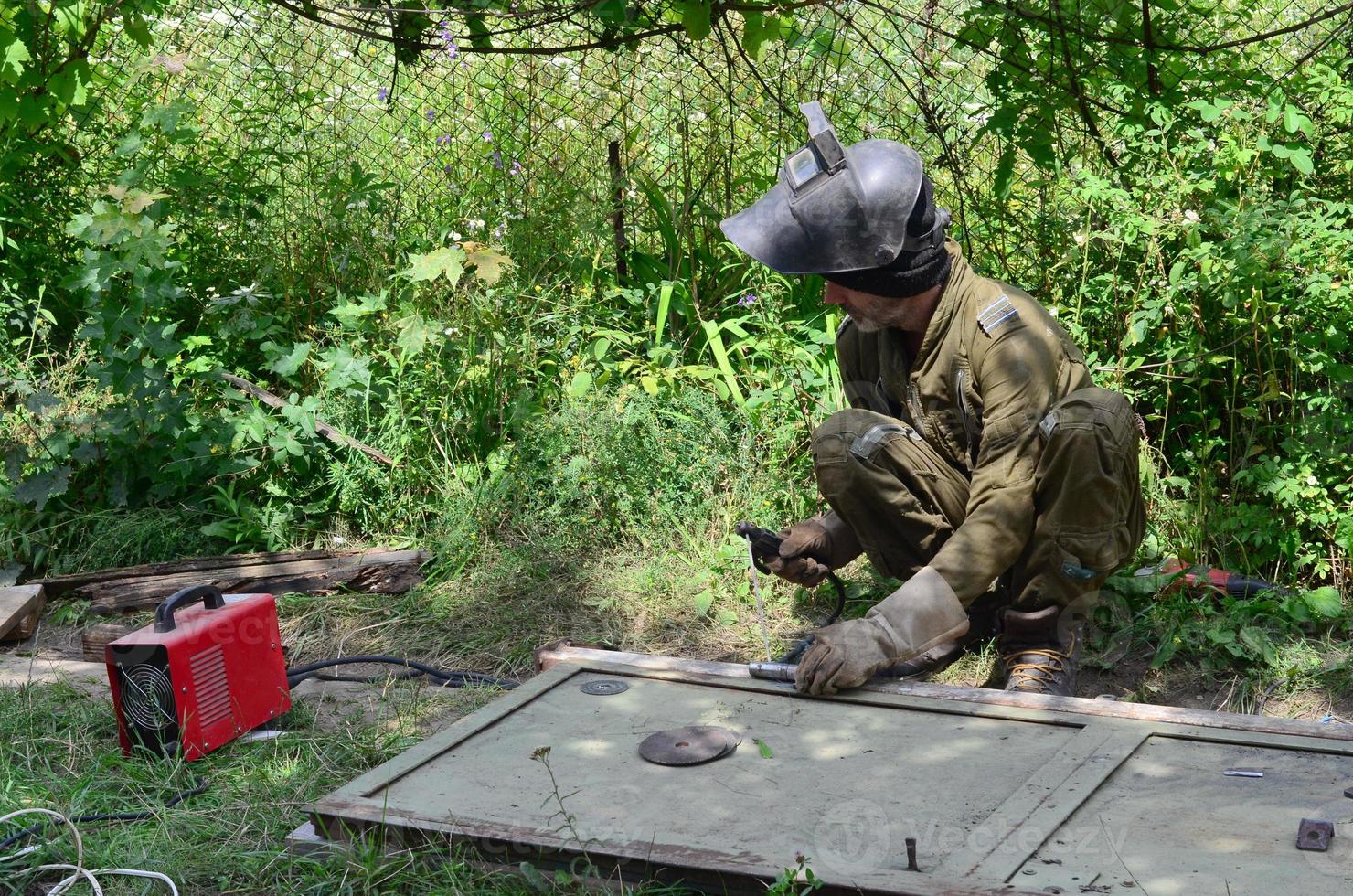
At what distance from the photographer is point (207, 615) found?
3.30 metres

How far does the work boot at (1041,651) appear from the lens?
351 cm

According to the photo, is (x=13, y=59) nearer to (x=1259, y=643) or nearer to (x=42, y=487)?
(x=42, y=487)

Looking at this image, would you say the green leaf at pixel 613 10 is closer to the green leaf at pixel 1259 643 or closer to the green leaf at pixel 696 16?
the green leaf at pixel 696 16

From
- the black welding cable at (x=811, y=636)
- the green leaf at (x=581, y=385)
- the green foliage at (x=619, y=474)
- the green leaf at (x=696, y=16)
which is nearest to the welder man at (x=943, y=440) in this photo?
the black welding cable at (x=811, y=636)

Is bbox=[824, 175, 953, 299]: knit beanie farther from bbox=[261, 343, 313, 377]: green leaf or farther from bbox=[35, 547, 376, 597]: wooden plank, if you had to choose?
bbox=[261, 343, 313, 377]: green leaf

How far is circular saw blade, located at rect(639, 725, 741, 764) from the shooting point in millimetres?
2816

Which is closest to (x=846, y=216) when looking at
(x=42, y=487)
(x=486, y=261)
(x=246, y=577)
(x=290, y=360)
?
(x=486, y=261)

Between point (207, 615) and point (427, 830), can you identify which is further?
point (207, 615)

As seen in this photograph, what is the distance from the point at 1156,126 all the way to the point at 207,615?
3426 mm

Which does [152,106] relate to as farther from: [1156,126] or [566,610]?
[1156,126]

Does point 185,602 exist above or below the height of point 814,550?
above

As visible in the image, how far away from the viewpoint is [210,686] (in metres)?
3.25

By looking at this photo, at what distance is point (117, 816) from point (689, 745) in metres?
1.30

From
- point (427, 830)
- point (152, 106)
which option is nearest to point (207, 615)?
point (427, 830)
